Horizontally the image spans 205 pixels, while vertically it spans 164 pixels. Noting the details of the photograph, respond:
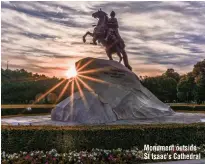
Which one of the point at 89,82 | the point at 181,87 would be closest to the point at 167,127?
the point at 89,82

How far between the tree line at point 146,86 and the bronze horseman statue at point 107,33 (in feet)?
35.7

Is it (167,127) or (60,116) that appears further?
(60,116)

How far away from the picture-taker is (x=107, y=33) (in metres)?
12.4

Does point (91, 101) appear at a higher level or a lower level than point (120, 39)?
lower

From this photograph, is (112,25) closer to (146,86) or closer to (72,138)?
(72,138)

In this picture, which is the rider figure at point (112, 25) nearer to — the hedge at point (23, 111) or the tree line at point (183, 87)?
the hedge at point (23, 111)

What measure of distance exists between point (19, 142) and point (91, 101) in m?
3.58

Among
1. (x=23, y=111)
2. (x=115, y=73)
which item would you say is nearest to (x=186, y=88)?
(x=23, y=111)

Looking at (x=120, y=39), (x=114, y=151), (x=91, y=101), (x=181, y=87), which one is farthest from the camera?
(x=181, y=87)

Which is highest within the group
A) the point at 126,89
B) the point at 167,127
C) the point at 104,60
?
the point at 104,60

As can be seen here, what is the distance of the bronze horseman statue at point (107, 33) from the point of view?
12422 millimetres

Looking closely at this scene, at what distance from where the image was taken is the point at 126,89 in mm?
11992

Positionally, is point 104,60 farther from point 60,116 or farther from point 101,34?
point 60,116

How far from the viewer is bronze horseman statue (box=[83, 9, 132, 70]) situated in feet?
40.8
